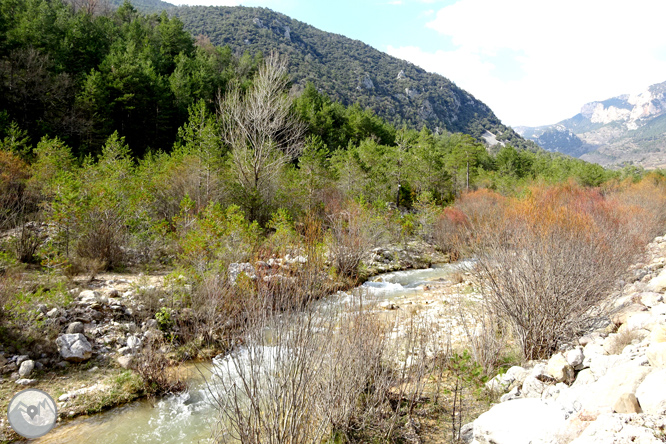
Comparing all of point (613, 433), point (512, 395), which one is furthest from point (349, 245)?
point (613, 433)

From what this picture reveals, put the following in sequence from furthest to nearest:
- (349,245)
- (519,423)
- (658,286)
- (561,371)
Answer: (349,245), (658,286), (561,371), (519,423)

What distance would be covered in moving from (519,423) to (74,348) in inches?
280

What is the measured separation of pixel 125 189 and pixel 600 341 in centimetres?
1341

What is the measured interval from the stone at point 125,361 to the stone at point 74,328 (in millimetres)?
1050

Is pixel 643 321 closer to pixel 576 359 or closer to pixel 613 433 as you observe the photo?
pixel 576 359

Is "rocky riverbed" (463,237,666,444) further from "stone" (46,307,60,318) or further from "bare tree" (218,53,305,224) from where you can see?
"bare tree" (218,53,305,224)

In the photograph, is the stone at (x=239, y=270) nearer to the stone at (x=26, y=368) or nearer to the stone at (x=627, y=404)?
the stone at (x=26, y=368)

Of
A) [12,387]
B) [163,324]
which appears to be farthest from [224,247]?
[12,387]

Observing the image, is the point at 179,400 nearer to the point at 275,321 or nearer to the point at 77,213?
the point at 275,321

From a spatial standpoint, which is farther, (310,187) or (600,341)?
(310,187)

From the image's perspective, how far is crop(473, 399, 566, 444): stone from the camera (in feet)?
11.0

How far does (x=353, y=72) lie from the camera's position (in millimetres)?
109250

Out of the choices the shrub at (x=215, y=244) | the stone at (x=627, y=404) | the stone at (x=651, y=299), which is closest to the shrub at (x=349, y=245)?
the shrub at (x=215, y=244)

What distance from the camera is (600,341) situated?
220 inches
